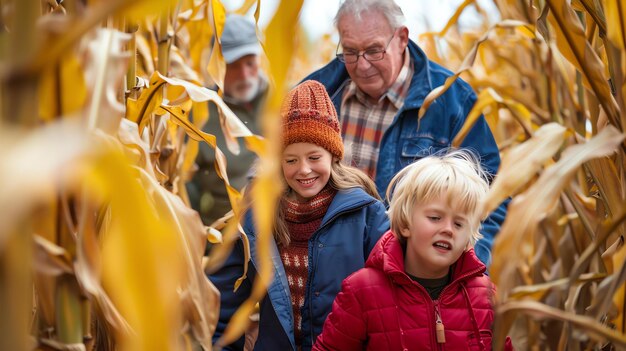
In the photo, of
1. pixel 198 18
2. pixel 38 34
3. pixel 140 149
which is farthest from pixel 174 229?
pixel 198 18

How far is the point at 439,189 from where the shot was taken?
4.54 feet

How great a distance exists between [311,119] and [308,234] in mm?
229

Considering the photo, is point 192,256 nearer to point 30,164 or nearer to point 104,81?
point 104,81

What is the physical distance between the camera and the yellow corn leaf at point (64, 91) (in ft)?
2.42

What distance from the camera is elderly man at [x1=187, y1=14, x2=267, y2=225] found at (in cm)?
285

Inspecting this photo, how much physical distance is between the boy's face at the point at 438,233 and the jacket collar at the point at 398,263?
0.02 meters

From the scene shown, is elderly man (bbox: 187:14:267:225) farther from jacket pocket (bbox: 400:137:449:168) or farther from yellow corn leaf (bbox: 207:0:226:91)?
yellow corn leaf (bbox: 207:0:226:91)

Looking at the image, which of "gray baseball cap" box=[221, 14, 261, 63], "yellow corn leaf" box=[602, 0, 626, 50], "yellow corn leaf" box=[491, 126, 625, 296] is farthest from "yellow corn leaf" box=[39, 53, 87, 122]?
"gray baseball cap" box=[221, 14, 261, 63]

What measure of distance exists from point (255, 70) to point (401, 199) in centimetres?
165

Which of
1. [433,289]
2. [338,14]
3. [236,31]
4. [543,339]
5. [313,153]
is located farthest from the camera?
[236,31]

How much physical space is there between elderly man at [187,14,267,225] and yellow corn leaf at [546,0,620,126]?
185cm

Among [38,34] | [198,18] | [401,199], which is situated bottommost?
[401,199]

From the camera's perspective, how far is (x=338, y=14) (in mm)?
1985

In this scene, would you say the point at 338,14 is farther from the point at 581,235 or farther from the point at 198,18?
the point at 581,235
